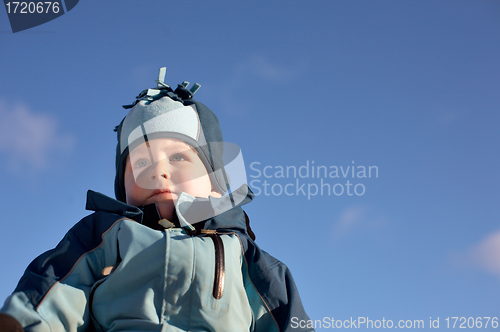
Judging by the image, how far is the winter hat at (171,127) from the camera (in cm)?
284

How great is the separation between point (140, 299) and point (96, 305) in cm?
23

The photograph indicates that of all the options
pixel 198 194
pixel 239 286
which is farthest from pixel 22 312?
pixel 198 194

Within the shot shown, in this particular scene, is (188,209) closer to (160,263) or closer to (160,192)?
(160,192)

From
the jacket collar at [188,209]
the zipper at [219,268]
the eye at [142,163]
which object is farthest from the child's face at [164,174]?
the zipper at [219,268]

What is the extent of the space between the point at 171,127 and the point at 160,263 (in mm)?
984

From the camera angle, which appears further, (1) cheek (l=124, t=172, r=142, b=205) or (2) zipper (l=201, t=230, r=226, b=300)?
(1) cheek (l=124, t=172, r=142, b=205)

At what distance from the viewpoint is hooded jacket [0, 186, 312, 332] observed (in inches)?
78.6

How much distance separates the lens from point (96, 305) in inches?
83.5

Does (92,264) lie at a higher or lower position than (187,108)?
lower

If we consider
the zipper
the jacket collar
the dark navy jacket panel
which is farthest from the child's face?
the zipper

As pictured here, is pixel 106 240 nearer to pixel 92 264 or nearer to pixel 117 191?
pixel 92 264

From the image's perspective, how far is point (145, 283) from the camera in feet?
7.06

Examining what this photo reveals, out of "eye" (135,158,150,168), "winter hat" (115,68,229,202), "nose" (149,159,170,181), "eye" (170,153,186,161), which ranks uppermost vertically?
"winter hat" (115,68,229,202)

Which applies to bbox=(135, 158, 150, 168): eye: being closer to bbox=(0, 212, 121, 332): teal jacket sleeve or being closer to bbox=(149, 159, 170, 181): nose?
bbox=(149, 159, 170, 181): nose
